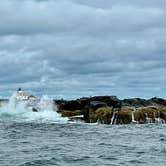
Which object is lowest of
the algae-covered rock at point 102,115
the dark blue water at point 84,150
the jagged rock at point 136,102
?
the dark blue water at point 84,150

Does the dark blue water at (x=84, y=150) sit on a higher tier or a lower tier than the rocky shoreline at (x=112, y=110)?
lower

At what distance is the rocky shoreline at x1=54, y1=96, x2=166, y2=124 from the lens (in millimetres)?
76438

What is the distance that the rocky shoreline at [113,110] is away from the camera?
251ft

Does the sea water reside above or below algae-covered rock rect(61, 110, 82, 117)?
below

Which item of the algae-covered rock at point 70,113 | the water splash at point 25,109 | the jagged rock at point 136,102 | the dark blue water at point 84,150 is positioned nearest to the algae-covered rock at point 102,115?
the algae-covered rock at point 70,113

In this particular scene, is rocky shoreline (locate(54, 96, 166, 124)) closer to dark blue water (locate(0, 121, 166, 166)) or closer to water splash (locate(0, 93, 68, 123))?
water splash (locate(0, 93, 68, 123))

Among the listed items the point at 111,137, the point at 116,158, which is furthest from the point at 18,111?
the point at 116,158

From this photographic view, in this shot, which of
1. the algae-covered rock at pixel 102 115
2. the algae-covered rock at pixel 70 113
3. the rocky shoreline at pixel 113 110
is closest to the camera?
the rocky shoreline at pixel 113 110

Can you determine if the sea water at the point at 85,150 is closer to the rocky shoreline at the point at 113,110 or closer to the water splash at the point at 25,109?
the rocky shoreline at the point at 113,110

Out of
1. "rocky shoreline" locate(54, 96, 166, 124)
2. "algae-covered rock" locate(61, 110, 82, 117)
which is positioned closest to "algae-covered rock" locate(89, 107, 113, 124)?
"rocky shoreline" locate(54, 96, 166, 124)

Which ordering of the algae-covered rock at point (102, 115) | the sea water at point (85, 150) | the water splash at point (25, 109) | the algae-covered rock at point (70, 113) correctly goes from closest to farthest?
the sea water at point (85, 150) < the algae-covered rock at point (102, 115) < the algae-covered rock at point (70, 113) < the water splash at point (25, 109)

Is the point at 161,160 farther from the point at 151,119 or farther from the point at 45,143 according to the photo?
the point at 151,119

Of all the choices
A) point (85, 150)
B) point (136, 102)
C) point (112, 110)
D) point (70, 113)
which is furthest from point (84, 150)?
point (136, 102)

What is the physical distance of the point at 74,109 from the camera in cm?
9488
